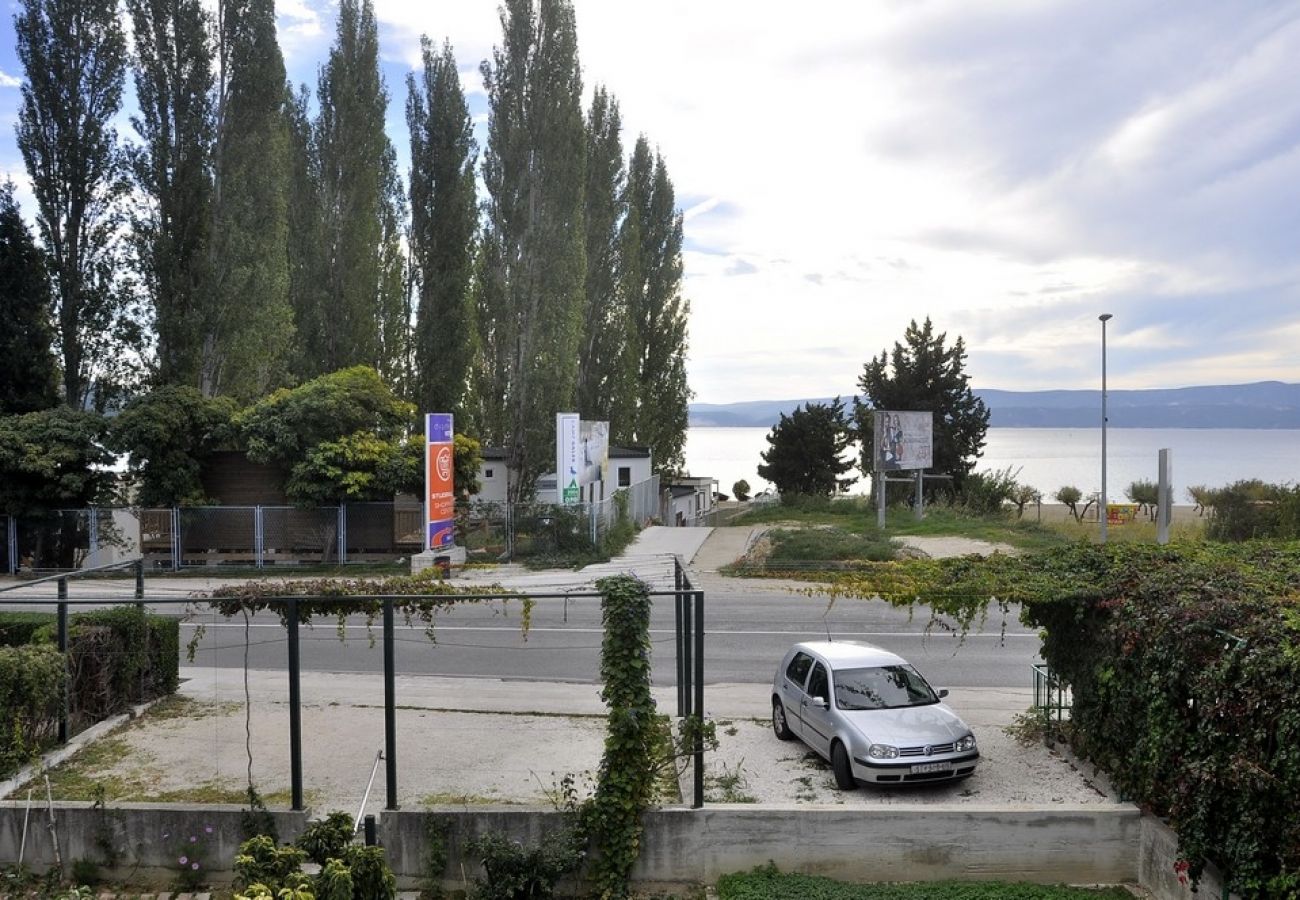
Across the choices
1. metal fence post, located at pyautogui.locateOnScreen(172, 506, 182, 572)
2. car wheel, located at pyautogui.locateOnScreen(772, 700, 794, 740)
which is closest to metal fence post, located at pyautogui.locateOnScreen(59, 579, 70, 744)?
car wheel, located at pyautogui.locateOnScreen(772, 700, 794, 740)

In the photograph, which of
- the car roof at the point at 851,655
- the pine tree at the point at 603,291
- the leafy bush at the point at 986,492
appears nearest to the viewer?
the car roof at the point at 851,655

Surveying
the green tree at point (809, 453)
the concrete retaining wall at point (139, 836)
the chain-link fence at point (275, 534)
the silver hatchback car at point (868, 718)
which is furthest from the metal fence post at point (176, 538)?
the green tree at point (809, 453)

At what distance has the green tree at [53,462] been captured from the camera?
27547 millimetres

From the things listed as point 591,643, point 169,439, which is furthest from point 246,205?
point 591,643

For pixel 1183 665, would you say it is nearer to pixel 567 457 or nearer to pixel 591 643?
pixel 591 643

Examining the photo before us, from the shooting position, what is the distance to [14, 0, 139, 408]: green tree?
3147 centimetres

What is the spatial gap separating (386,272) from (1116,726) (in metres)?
38.4

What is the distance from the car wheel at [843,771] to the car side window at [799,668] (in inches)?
55.4

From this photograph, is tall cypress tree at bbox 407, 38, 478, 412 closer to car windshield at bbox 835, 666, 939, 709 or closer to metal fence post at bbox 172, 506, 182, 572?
metal fence post at bbox 172, 506, 182, 572

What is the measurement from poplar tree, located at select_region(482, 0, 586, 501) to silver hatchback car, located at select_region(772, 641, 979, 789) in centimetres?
2472

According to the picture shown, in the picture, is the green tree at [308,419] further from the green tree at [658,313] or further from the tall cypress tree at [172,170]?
the green tree at [658,313]

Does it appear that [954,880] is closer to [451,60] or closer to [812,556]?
[812,556]

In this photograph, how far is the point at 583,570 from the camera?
27.9 m

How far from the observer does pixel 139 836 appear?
932 centimetres
